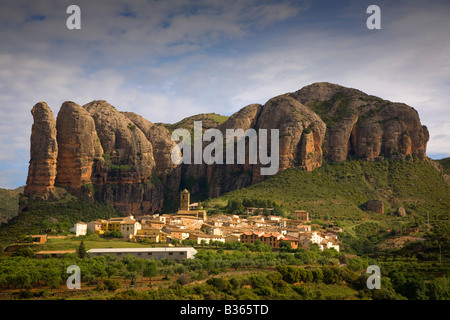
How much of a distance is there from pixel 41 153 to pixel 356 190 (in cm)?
6547

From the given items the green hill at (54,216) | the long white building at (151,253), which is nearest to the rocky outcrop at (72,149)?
the green hill at (54,216)

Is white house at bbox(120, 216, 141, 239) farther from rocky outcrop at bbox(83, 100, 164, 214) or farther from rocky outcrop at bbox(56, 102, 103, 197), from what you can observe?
rocky outcrop at bbox(83, 100, 164, 214)

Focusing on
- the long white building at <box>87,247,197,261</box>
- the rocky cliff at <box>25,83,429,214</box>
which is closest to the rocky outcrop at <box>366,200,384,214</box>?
the rocky cliff at <box>25,83,429,214</box>

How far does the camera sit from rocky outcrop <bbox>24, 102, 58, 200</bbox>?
11725 centimetres

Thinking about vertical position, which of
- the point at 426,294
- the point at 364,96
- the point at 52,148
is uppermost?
the point at 364,96

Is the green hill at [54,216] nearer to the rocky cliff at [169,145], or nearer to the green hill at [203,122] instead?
the rocky cliff at [169,145]

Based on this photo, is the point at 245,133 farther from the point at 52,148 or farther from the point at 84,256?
the point at 84,256

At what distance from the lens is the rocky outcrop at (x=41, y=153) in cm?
11725

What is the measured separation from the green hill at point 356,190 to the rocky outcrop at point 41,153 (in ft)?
108

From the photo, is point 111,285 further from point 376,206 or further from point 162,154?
point 162,154

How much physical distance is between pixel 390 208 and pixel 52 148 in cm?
6927

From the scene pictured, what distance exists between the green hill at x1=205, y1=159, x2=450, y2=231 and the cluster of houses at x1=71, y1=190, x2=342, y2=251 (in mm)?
12958

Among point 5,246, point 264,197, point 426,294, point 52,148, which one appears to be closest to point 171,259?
point 5,246

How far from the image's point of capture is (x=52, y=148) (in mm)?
118312
